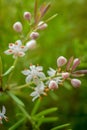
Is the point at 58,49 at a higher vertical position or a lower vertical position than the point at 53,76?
higher

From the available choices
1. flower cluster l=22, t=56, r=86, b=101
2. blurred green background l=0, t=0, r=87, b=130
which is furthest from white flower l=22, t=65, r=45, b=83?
blurred green background l=0, t=0, r=87, b=130

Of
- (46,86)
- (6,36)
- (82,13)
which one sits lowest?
(46,86)

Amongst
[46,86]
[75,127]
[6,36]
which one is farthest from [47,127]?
[46,86]

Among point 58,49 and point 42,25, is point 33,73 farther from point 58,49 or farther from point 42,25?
point 58,49

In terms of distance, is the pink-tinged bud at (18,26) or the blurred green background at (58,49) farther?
the blurred green background at (58,49)

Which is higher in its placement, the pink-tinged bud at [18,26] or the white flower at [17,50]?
the pink-tinged bud at [18,26]

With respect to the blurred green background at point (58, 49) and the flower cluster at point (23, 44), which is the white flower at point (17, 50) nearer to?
the flower cluster at point (23, 44)

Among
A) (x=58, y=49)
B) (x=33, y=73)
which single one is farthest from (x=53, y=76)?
(x=58, y=49)

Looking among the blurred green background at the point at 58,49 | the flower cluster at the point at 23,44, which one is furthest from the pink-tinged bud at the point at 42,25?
the blurred green background at the point at 58,49

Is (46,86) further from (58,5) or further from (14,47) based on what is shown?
(58,5)
